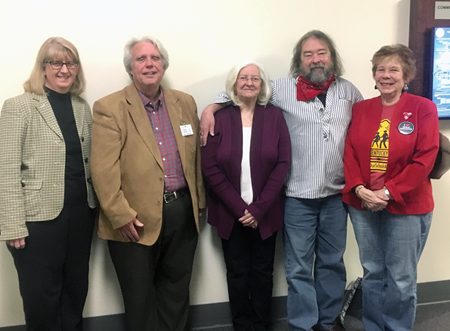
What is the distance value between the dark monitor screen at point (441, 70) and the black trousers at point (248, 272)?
1500 millimetres

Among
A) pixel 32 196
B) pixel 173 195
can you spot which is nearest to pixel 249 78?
pixel 173 195

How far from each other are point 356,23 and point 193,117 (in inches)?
53.1

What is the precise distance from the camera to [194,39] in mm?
2254

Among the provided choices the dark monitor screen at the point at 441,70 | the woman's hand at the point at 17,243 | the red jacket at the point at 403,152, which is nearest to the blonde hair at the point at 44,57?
the woman's hand at the point at 17,243

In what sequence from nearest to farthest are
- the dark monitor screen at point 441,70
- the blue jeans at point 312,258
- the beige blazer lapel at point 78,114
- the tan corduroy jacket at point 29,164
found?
the tan corduroy jacket at point 29,164
the beige blazer lapel at point 78,114
the blue jeans at point 312,258
the dark monitor screen at point 441,70

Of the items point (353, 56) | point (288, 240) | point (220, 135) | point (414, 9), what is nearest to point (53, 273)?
point (220, 135)

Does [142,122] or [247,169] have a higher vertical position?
[142,122]

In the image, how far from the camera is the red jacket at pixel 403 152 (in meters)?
1.84

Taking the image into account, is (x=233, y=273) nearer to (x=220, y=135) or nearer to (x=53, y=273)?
(x=220, y=135)

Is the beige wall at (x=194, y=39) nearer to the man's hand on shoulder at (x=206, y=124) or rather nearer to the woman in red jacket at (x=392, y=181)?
the man's hand on shoulder at (x=206, y=124)

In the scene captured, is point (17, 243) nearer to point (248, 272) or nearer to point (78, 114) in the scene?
point (78, 114)

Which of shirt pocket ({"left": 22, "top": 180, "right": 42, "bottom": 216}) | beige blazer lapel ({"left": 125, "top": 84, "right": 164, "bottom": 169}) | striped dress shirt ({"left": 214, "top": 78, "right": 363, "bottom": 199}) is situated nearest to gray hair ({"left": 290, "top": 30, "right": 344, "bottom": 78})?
striped dress shirt ({"left": 214, "top": 78, "right": 363, "bottom": 199})

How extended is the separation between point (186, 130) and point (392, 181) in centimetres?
117

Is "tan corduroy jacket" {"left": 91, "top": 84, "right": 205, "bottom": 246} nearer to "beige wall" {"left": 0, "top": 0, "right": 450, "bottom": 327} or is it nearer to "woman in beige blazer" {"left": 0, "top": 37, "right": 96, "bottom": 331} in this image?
"woman in beige blazer" {"left": 0, "top": 37, "right": 96, "bottom": 331}
